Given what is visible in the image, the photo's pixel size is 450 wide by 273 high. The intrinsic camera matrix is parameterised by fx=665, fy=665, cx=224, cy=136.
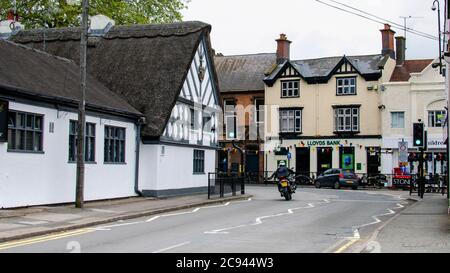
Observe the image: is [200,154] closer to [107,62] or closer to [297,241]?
[107,62]

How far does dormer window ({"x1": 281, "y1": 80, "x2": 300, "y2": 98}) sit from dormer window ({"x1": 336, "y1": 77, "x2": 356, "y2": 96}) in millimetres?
3705

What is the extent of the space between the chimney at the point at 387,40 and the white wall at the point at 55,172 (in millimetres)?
34675

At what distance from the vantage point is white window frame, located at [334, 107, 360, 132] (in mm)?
56531

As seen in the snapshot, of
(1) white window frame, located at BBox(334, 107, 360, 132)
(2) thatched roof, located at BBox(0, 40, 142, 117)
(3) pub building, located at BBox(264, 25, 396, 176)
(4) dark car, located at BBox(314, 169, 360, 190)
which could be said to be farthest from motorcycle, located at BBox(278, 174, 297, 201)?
(1) white window frame, located at BBox(334, 107, 360, 132)

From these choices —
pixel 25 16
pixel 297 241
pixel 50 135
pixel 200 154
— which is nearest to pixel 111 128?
pixel 50 135

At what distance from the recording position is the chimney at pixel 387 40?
2265 inches

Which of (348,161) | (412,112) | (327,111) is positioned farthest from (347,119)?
(412,112)

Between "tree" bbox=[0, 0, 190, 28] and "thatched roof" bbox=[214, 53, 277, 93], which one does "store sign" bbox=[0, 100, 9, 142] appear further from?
"thatched roof" bbox=[214, 53, 277, 93]

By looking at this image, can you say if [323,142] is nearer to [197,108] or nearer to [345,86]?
[345,86]

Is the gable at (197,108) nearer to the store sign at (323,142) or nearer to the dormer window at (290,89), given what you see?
the store sign at (323,142)

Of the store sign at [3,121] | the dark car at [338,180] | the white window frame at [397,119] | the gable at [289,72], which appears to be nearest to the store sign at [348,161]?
the white window frame at [397,119]

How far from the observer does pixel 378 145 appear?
55531mm

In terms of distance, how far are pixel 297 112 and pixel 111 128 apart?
3355 cm

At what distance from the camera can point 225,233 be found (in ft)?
54.6
